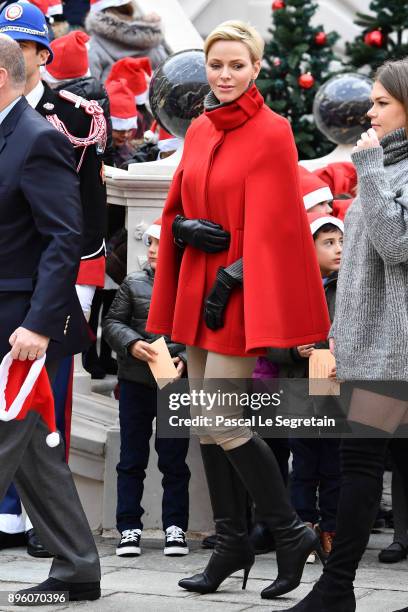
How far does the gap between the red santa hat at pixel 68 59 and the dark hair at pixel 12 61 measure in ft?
8.33

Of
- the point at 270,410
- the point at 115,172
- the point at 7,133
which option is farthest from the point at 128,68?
the point at 7,133

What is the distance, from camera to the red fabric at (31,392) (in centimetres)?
516

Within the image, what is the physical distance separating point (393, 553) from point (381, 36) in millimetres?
6465

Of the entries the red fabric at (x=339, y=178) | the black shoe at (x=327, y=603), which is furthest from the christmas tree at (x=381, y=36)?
the black shoe at (x=327, y=603)

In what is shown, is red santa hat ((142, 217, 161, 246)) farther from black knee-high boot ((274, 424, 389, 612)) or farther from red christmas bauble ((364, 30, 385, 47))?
red christmas bauble ((364, 30, 385, 47))

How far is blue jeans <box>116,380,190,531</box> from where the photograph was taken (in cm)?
654

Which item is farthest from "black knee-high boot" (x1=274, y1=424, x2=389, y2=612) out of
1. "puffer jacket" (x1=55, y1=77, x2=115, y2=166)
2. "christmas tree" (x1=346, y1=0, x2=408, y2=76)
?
"christmas tree" (x1=346, y1=0, x2=408, y2=76)

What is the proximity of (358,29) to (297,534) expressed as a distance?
32.6 ft

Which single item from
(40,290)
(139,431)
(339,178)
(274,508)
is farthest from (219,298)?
(339,178)

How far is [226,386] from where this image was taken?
214 inches

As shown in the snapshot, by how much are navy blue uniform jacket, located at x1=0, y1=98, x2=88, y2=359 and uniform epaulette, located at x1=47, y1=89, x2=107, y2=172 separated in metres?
1.31

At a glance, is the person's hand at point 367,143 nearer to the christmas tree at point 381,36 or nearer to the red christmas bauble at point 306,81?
the red christmas bauble at point 306,81

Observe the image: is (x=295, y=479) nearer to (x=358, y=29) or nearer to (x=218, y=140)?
(x=218, y=140)

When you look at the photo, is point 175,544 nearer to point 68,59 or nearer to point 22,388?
point 22,388
